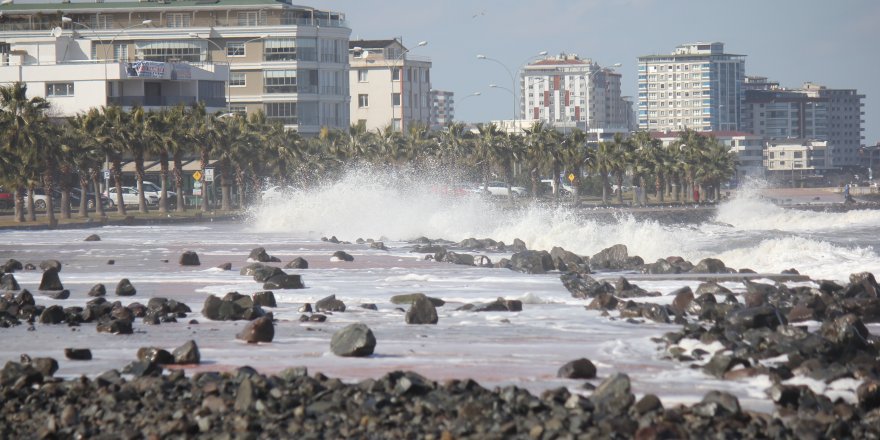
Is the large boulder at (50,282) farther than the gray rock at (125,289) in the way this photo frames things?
Yes

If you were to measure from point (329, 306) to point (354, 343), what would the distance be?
5.22 m

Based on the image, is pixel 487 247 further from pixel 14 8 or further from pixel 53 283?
pixel 14 8

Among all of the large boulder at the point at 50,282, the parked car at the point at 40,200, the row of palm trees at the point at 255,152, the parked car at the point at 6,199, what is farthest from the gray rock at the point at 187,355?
the parked car at the point at 6,199

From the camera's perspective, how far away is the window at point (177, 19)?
97.4 m

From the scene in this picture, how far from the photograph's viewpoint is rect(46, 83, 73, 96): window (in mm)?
82625

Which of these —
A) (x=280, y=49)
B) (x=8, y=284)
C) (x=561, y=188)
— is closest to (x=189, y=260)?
(x=8, y=284)

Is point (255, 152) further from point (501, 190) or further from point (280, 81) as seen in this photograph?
point (280, 81)

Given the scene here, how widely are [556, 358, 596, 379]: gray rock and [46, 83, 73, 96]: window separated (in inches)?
2887

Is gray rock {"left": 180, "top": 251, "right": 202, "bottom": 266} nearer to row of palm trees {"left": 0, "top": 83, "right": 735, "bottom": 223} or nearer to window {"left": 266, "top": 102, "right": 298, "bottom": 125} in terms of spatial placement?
row of palm trees {"left": 0, "top": 83, "right": 735, "bottom": 223}

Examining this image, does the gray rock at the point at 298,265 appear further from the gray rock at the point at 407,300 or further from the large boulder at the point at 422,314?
the large boulder at the point at 422,314

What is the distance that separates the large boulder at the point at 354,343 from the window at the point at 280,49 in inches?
3129

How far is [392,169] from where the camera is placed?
77.4 m

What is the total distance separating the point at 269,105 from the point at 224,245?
54.5 m

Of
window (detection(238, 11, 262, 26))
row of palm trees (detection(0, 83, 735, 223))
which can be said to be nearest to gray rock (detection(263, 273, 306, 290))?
row of palm trees (detection(0, 83, 735, 223))
